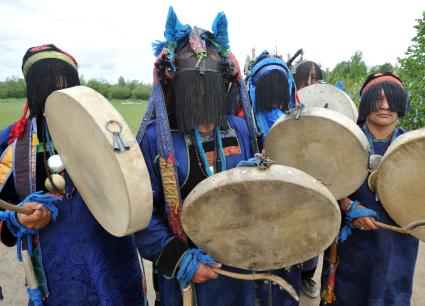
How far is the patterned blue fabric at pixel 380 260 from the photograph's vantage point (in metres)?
2.06

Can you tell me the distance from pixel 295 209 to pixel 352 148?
63 cm

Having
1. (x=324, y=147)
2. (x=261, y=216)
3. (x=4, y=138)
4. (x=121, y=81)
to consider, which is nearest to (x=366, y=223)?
(x=324, y=147)

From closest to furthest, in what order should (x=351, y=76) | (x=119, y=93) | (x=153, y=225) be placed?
(x=153, y=225), (x=351, y=76), (x=119, y=93)

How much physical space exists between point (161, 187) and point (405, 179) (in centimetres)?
132

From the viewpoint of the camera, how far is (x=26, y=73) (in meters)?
1.63

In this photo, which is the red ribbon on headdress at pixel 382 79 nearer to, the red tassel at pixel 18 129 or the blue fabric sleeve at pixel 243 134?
the blue fabric sleeve at pixel 243 134

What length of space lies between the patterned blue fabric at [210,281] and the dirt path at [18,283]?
1449 mm

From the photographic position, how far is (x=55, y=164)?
1.65 m

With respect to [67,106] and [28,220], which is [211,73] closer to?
[67,106]

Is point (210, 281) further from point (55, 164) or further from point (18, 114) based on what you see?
point (18, 114)

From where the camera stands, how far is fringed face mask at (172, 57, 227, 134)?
155cm

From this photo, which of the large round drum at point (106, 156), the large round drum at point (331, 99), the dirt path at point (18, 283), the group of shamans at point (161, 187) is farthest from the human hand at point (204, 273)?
the large round drum at point (331, 99)

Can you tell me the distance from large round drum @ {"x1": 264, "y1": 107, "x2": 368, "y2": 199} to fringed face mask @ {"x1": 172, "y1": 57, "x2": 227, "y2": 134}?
0.39 m

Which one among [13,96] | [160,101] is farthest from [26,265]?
[13,96]
